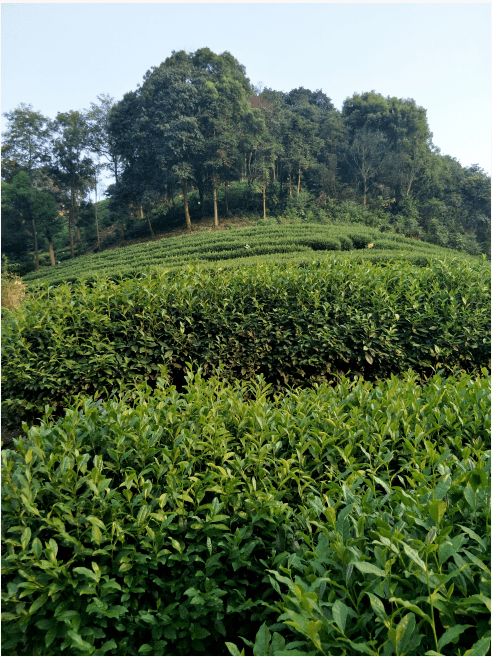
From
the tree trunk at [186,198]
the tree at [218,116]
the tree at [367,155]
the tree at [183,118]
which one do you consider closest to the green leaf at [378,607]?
the tree at [183,118]

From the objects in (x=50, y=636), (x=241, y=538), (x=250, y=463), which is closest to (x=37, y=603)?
(x=50, y=636)

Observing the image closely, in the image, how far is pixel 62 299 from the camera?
395cm

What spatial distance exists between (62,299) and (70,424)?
2.40 metres

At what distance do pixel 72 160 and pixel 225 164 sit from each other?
9.97m

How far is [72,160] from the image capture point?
1029 inches

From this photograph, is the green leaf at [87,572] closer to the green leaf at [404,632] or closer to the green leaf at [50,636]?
the green leaf at [50,636]

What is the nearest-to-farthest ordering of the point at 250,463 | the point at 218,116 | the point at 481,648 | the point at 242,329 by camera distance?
the point at 481,648
the point at 250,463
the point at 242,329
the point at 218,116

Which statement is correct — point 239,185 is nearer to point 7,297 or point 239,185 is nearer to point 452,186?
point 452,186

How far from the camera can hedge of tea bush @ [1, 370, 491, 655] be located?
1041 millimetres

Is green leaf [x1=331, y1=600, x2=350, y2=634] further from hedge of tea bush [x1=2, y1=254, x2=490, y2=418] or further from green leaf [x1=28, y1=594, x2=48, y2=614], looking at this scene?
hedge of tea bush [x1=2, y1=254, x2=490, y2=418]

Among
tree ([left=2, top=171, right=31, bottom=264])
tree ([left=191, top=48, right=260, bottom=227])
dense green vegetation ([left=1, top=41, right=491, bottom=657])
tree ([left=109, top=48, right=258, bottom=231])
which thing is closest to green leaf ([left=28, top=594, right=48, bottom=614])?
dense green vegetation ([left=1, top=41, right=491, bottom=657])

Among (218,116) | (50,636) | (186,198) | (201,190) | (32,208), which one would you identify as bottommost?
(50,636)

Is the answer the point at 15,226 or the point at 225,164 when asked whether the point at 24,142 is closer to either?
the point at 15,226

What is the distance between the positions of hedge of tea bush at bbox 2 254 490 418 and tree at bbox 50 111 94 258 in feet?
78.8
